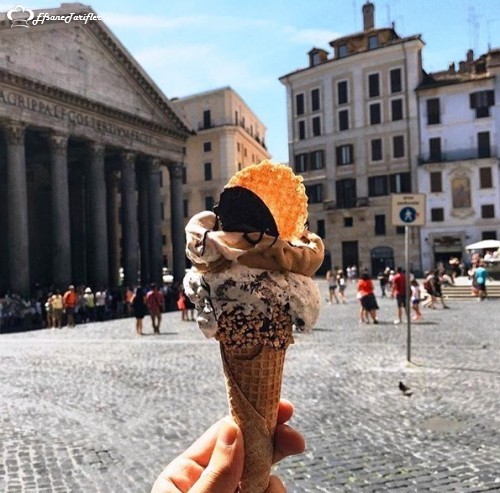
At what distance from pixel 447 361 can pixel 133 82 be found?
29.6 metres

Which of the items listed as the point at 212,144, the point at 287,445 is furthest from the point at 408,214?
the point at 212,144

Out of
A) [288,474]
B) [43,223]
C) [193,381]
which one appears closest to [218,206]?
[288,474]

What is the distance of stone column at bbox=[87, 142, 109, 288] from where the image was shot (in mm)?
31531

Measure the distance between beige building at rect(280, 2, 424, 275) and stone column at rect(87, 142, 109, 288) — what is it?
842 inches

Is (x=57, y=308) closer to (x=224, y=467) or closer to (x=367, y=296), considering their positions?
(x=367, y=296)

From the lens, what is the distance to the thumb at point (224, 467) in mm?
1986

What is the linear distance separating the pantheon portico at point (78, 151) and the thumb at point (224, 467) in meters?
26.1

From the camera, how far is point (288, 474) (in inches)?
217

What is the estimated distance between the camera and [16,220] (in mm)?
26359

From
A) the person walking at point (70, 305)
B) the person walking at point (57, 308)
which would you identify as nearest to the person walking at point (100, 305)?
the person walking at point (70, 305)

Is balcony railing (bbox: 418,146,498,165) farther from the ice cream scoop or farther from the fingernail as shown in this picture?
the fingernail

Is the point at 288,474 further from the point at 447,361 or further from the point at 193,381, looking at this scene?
the point at 447,361

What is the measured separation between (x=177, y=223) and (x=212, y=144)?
22234 mm

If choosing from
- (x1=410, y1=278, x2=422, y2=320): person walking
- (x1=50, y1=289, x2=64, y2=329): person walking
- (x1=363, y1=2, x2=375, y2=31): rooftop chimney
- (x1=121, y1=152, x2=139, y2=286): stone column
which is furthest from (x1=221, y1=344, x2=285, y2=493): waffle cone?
(x1=363, y1=2, x2=375, y2=31): rooftop chimney
